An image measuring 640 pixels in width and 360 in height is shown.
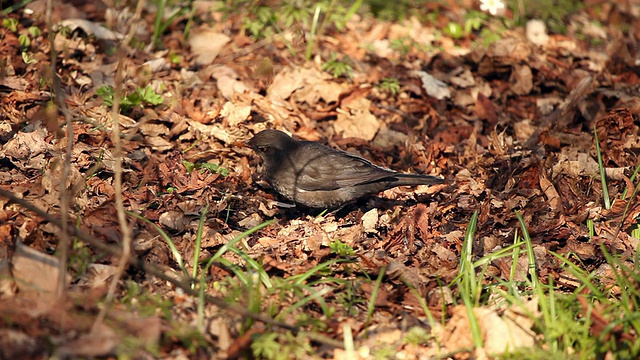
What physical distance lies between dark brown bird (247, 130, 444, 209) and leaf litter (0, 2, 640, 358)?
0.21 m

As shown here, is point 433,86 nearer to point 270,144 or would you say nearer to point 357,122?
point 357,122

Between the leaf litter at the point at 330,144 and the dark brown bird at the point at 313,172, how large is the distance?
21 centimetres

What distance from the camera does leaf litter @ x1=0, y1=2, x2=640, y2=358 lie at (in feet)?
14.0

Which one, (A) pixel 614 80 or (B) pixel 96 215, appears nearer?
A: (B) pixel 96 215

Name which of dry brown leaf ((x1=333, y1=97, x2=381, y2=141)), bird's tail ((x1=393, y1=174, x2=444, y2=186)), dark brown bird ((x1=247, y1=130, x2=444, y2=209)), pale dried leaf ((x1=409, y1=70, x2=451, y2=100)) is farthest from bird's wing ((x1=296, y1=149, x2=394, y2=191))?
pale dried leaf ((x1=409, y1=70, x2=451, y2=100))

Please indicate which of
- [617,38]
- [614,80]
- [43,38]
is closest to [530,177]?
[614,80]

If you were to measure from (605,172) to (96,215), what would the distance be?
4.67m

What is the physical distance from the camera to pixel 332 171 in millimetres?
6648

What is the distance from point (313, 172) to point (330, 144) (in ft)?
2.70

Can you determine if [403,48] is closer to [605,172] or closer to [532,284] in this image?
[605,172]

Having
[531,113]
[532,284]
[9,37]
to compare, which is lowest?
[531,113]

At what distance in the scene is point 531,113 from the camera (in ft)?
26.4

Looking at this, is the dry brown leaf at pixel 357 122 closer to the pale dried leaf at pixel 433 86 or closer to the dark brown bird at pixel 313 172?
the pale dried leaf at pixel 433 86

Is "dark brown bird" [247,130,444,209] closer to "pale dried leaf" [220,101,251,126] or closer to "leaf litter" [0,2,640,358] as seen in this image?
"leaf litter" [0,2,640,358]
